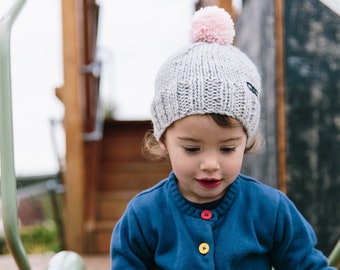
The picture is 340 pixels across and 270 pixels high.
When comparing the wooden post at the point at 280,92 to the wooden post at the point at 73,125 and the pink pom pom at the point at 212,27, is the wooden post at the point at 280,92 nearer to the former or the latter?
the pink pom pom at the point at 212,27

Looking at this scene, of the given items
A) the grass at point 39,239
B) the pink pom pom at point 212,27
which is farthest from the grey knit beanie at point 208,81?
the grass at point 39,239

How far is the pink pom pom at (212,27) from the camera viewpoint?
4.50 ft

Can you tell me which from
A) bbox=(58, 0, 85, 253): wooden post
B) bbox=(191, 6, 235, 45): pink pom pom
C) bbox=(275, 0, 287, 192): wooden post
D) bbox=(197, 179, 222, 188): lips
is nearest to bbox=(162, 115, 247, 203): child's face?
bbox=(197, 179, 222, 188): lips

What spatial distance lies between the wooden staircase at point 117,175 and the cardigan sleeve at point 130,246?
8.49ft

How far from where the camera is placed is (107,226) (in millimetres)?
3982

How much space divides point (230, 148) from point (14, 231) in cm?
48

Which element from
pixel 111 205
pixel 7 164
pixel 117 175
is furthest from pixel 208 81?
pixel 117 175

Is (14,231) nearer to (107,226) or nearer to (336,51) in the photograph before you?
(336,51)

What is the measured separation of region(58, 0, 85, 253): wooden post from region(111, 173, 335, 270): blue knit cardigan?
2.49m

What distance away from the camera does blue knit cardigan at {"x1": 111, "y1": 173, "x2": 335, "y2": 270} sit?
51.9 inches

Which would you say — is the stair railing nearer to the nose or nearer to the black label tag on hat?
the nose

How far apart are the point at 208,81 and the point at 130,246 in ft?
1.41

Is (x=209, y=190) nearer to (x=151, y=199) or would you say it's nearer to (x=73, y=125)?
(x=151, y=199)

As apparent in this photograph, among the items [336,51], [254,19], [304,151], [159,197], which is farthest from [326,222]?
[159,197]
